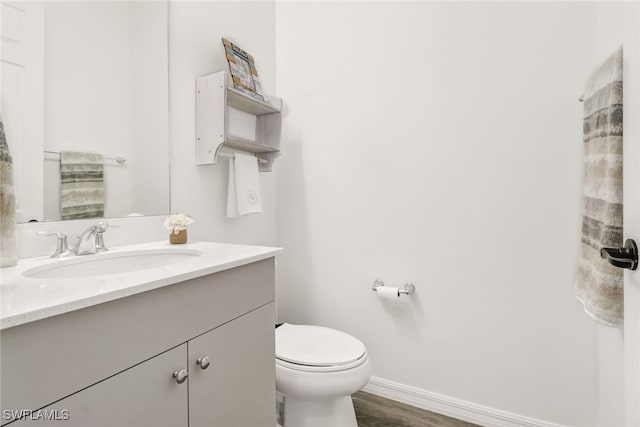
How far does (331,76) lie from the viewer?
1.84m

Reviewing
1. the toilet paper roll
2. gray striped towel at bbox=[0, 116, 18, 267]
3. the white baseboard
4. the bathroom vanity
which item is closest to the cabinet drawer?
the bathroom vanity

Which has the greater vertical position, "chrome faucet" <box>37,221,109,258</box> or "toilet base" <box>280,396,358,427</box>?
"chrome faucet" <box>37,221,109,258</box>

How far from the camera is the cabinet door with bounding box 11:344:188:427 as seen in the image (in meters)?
0.55

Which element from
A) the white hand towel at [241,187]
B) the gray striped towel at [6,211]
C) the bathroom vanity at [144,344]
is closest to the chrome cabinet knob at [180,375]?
the bathroom vanity at [144,344]

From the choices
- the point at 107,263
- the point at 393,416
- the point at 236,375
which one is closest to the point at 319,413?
the point at 393,416

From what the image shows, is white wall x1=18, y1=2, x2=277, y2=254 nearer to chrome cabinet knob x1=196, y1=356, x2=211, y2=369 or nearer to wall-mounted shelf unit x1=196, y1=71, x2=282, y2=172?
wall-mounted shelf unit x1=196, y1=71, x2=282, y2=172

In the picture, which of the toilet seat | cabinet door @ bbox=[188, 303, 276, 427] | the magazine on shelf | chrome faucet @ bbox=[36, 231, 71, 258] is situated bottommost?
the toilet seat

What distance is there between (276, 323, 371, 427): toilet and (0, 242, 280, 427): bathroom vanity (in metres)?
0.21

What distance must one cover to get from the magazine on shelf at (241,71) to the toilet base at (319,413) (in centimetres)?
142

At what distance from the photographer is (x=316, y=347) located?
54.6 inches

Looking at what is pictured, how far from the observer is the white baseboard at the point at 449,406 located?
143 cm

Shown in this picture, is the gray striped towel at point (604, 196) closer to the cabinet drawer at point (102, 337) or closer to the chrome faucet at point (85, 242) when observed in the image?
the cabinet drawer at point (102, 337)

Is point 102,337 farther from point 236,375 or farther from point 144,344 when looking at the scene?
point 236,375

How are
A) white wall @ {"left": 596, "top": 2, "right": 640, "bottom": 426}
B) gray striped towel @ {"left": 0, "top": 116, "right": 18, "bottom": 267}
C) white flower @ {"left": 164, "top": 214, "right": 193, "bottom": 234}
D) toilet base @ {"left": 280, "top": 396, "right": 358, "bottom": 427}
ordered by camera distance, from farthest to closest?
1. toilet base @ {"left": 280, "top": 396, "right": 358, "bottom": 427}
2. white flower @ {"left": 164, "top": 214, "right": 193, "bottom": 234}
3. gray striped towel @ {"left": 0, "top": 116, "right": 18, "bottom": 267}
4. white wall @ {"left": 596, "top": 2, "right": 640, "bottom": 426}
